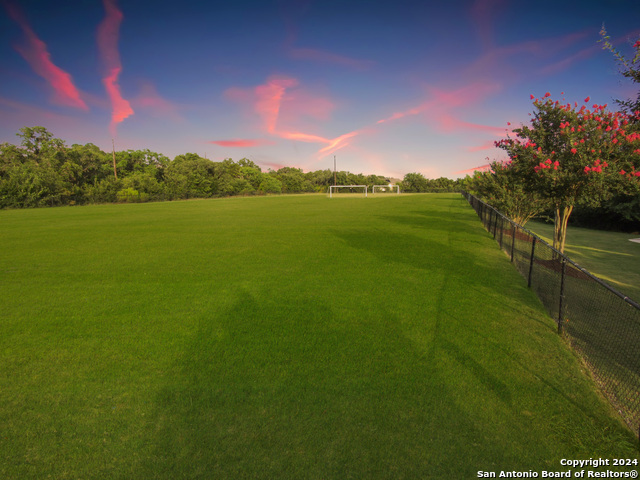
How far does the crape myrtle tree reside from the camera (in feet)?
24.9

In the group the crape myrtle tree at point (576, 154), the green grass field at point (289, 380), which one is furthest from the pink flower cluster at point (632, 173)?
the green grass field at point (289, 380)

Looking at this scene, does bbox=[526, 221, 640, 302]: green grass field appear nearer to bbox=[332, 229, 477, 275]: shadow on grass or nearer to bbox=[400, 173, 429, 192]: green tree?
bbox=[332, 229, 477, 275]: shadow on grass

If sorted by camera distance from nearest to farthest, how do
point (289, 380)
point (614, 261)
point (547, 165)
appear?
point (289, 380), point (547, 165), point (614, 261)

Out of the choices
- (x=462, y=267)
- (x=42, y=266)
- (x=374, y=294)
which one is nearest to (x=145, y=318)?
(x=374, y=294)

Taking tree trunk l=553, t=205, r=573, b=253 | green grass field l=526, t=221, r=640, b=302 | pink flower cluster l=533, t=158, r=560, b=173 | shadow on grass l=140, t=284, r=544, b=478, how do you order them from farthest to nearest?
tree trunk l=553, t=205, r=573, b=253 → green grass field l=526, t=221, r=640, b=302 → pink flower cluster l=533, t=158, r=560, b=173 → shadow on grass l=140, t=284, r=544, b=478

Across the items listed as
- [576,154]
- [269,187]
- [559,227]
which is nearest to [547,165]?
[576,154]

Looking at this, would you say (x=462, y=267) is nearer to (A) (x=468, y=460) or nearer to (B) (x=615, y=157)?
(B) (x=615, y=157)

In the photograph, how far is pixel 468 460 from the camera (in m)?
2.49

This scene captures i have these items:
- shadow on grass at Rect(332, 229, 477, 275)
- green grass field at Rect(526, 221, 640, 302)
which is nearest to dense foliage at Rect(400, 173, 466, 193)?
green grass field at Rect(526, 221, 640, 302)

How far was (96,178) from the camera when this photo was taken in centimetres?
4931

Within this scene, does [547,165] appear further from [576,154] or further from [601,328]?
[601,328]

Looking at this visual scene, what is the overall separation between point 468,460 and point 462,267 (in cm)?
613

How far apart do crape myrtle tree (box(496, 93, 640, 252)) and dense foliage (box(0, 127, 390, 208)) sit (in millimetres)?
46868

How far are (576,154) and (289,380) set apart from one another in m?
8.75
